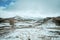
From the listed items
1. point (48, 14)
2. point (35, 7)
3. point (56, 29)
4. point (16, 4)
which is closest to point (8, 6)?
point (16, 4)

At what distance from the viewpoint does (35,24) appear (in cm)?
163

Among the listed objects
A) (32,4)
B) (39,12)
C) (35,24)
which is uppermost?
(32,4)

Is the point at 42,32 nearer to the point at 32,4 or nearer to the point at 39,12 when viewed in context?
the point at 39,12

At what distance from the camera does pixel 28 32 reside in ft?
5.26

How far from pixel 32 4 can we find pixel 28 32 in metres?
0.33

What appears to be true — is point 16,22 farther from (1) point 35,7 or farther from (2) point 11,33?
(1) point 35,7

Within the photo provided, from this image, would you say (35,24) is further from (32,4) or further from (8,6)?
(8,6)

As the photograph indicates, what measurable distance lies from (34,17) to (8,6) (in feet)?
1.08

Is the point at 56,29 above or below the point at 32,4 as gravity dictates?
below

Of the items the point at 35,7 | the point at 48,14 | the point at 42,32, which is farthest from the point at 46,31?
the point at 35,7

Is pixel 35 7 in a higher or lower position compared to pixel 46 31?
higher

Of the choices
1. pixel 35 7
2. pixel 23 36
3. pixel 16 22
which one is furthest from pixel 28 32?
pixel 35 7

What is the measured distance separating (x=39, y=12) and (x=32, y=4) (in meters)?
0.13

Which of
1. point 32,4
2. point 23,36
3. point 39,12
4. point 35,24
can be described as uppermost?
point 32,4
